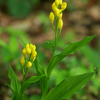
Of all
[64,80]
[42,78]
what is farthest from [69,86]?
[42,78]

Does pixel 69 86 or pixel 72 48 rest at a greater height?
pixel 72 48

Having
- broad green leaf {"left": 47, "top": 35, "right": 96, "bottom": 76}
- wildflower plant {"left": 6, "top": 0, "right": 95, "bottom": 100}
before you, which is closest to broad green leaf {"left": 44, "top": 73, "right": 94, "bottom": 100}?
wildflower plant {"left": 6, "top": 0, "right": 95, "bottom": 100}

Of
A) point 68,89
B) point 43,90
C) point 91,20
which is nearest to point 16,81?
point 43,90

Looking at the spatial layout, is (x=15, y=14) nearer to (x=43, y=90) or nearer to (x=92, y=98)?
(x=92, y=98)

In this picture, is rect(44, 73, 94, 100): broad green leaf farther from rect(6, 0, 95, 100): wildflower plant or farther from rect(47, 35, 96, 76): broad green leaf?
rect(47, 35, 96, 76): broad green leaf

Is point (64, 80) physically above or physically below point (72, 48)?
below

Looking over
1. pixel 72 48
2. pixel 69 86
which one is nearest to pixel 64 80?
pixel 69 86

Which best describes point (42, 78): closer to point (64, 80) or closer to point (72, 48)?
point (64, 80)

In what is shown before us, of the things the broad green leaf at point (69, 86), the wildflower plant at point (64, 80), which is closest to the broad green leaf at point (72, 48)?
the wildflower plant at point (64, 80)

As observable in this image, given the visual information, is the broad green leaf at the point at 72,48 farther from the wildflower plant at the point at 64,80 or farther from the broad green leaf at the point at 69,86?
the broad green leaf at the point at 69,86

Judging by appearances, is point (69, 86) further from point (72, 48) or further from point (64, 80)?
point (72, 48)
